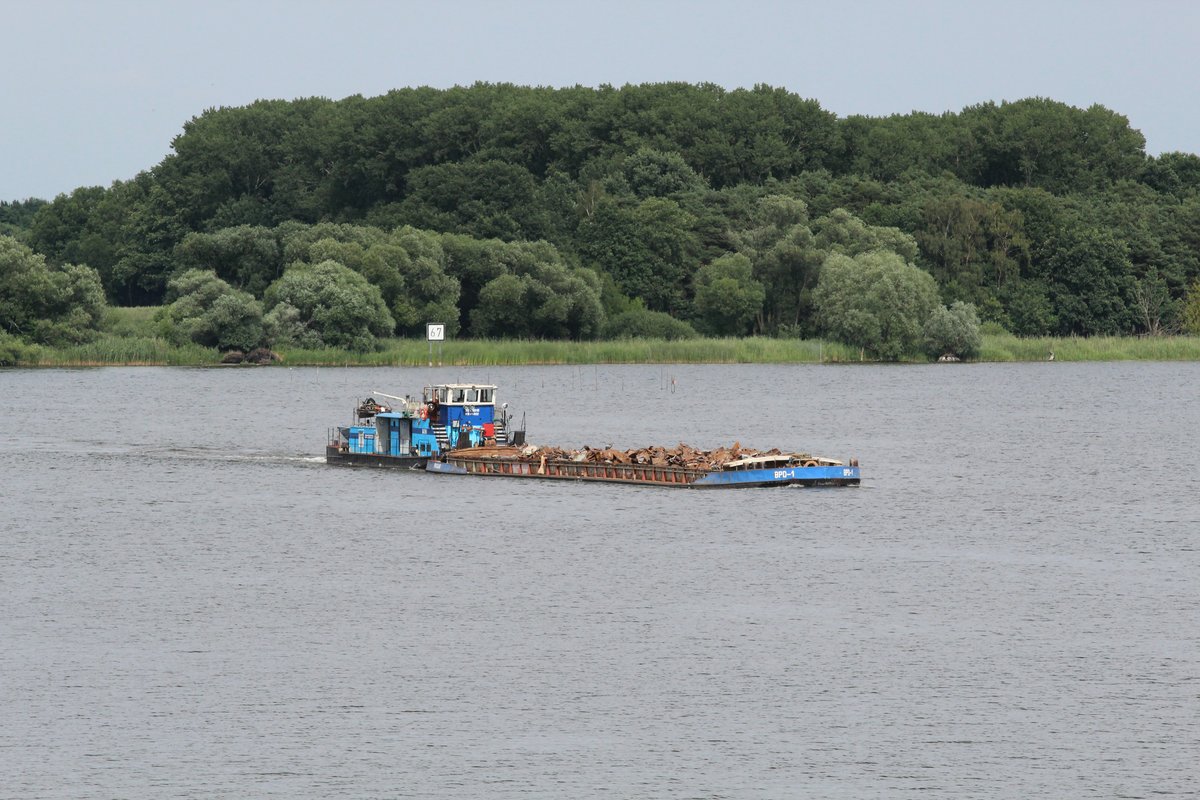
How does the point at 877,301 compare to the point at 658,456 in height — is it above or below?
above

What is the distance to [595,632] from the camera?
51344mm

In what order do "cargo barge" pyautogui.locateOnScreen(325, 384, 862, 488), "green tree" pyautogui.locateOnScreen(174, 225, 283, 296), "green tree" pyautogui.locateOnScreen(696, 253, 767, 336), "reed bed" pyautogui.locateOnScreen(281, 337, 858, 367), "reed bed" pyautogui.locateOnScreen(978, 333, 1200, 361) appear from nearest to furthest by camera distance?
"cargo barge" pyautogui.locateOnScreen(325, 384, 862, 488), "reed bed" pyautogui.locateOnScreen(281, 337, 858, 367), "green tree" pyautogui.locateOnScreen(696, 253, 767, 336), "reed bed" pyautogui.locateOnScreen(978, 333, 1200, 361), "green tree" pyautogui.locateOnScreen(174, 225, 283, 296)

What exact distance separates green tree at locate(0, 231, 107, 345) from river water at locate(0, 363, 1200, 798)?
66683 mm

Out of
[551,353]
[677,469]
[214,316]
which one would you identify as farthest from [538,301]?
[677,469]

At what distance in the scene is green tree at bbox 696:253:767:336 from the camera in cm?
18162

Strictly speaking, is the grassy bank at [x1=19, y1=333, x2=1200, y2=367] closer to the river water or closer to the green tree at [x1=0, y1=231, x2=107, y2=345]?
the green tree at [x1=0, y1=231, x2=107, y2=345]

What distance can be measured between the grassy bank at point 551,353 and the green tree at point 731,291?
15.8 ft

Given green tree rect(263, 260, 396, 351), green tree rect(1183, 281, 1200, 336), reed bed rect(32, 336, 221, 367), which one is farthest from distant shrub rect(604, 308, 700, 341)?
green tree rect(1183, 281, 1200, 336)

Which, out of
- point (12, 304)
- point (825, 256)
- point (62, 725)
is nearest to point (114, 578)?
point (62, 725)

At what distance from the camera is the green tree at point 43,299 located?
162m

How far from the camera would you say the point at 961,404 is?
137250 millimetres

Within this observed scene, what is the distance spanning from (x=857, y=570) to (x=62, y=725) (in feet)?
92.5

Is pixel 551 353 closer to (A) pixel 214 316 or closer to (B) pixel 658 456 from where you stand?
(A) pixel 214 316

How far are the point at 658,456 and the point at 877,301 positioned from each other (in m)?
87.4
